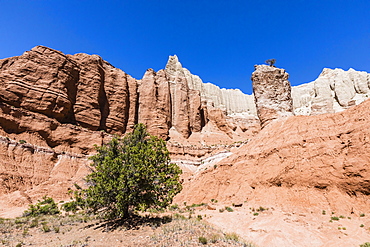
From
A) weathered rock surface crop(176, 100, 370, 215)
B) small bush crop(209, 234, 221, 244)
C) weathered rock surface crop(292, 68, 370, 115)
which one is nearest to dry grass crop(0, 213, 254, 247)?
small bush crop(209, 234, 221, 244)

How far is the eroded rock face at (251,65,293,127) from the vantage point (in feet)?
120

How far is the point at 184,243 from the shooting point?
32.2ft

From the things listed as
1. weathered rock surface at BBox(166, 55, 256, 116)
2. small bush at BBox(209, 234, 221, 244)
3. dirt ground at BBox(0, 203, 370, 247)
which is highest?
weathered rock surface at BBox(166, 55, 256, 116)

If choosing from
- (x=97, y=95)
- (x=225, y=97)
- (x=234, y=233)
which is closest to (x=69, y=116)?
(x=97, y=95)

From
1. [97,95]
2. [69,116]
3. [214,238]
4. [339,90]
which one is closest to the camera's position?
[214,238]

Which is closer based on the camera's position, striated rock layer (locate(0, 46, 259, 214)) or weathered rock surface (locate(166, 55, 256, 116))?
striated rock layer (locate(0, 46, 259, 214))

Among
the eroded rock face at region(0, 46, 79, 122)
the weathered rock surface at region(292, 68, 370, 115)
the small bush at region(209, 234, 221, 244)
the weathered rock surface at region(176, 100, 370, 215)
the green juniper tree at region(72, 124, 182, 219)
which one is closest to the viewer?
the small bush at region(209, 234, 221, 244)

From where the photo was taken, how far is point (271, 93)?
38406 millimetres

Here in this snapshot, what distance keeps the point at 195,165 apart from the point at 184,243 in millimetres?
40760

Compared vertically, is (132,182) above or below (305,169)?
above

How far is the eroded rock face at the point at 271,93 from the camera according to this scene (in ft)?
120

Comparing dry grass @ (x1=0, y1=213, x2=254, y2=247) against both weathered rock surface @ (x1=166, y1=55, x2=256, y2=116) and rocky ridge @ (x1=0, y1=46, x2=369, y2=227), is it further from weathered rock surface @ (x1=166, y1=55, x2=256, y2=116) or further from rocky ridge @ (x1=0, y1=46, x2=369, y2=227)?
weathered rock surface @ (x1=166, y1=55, x2=256, y2=116)

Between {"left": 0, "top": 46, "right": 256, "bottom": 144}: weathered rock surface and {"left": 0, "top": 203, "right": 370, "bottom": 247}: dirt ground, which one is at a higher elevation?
{"left": 0, "top": 46, "right": 256, "bottom": 144}: weathered rock surface

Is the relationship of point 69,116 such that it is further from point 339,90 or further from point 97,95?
point 339,90
